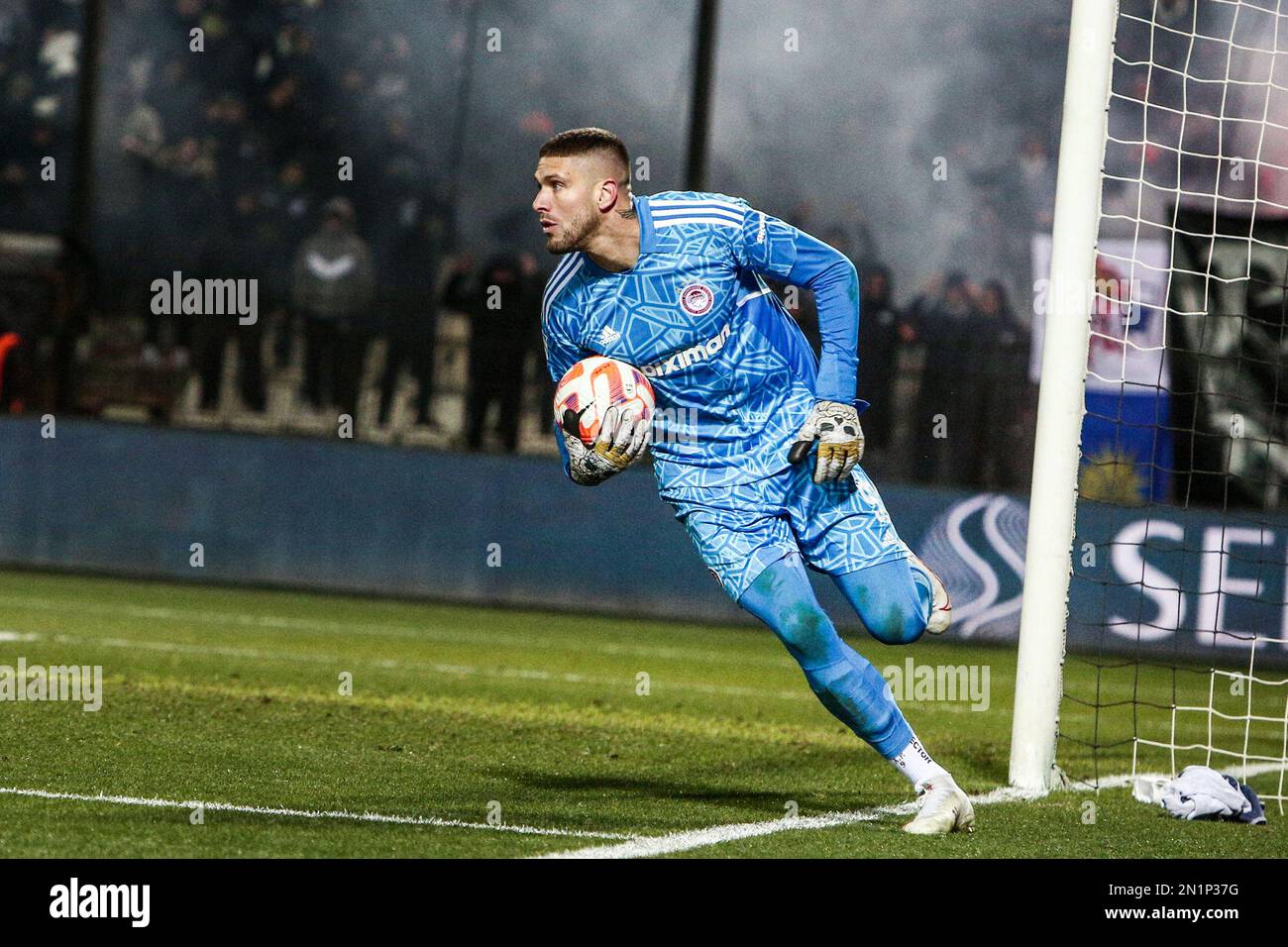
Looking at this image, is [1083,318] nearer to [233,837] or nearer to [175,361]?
[233,837]

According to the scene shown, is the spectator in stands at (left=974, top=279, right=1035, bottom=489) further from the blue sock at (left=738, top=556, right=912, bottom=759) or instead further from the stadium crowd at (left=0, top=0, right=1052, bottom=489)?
the blue sock at (left=738, top=556, right=912, bottom=759)

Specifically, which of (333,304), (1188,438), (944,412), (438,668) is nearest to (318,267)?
(333,304)

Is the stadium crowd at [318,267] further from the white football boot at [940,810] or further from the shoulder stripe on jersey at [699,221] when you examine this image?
the white football boot at [940,810]

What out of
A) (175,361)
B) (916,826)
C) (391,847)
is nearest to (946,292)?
(175,361)

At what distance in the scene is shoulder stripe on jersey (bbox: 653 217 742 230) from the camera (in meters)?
5.64

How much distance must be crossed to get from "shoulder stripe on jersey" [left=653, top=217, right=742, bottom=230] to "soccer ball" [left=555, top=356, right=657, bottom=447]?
455mm

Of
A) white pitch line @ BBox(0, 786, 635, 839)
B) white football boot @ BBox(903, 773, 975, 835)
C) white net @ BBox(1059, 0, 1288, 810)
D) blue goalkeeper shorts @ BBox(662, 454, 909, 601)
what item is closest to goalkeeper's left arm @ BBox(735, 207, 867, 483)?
blue goalkeeper shorts @ BBox(662, 454, 909, 601)

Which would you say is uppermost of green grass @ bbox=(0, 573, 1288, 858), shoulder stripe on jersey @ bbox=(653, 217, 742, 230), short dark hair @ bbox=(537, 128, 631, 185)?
short dark hair @ bbox=(537, 128, 631, 185)

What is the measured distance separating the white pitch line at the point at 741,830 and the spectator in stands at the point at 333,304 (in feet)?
29.4

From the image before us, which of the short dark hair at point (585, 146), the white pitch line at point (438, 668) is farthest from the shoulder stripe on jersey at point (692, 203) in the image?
the white pitch line at point (438, 668)

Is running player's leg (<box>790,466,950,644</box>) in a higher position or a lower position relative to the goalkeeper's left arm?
lower

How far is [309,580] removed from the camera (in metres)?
14.3

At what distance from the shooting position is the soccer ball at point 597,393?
214 inches

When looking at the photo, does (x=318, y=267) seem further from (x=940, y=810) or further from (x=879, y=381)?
(x=940, y=810)
